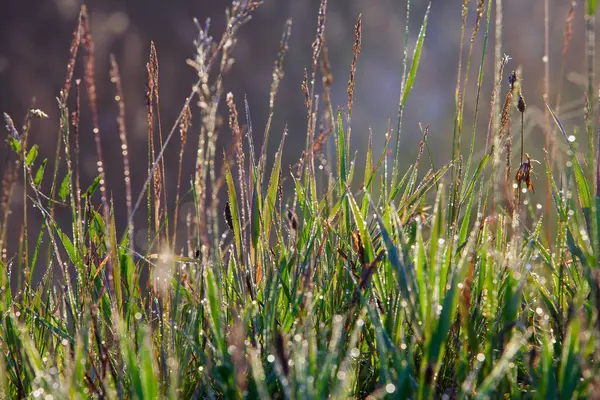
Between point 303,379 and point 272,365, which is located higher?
point 303,379

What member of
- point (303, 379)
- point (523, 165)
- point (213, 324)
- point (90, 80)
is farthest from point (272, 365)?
point (523, 165)

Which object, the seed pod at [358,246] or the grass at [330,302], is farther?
the seed pod at [358,246]

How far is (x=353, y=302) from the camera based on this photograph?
0.85 meters

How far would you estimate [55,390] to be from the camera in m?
0.65

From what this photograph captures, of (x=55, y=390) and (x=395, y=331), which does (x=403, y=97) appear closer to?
(x=395, y=331)

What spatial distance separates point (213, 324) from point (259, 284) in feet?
→ 1.13

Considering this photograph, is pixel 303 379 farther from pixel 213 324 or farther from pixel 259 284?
pixel 259 284

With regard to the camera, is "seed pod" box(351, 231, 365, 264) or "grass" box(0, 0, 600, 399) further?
"seed pod" box(351, 231, 365, 264)

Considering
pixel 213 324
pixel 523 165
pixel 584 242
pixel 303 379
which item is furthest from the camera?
pixel 523 165

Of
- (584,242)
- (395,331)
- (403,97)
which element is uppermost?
(403,97)

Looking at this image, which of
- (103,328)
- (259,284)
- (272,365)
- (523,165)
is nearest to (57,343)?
(103,328)

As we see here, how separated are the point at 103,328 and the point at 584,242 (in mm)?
719

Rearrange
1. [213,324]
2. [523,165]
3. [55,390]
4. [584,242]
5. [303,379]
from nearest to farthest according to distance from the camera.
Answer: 1. [303,379]
2. [55,390]
3. [213,324]
4. [584,242]
5. [523,165]

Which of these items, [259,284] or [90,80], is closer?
[90,80]
